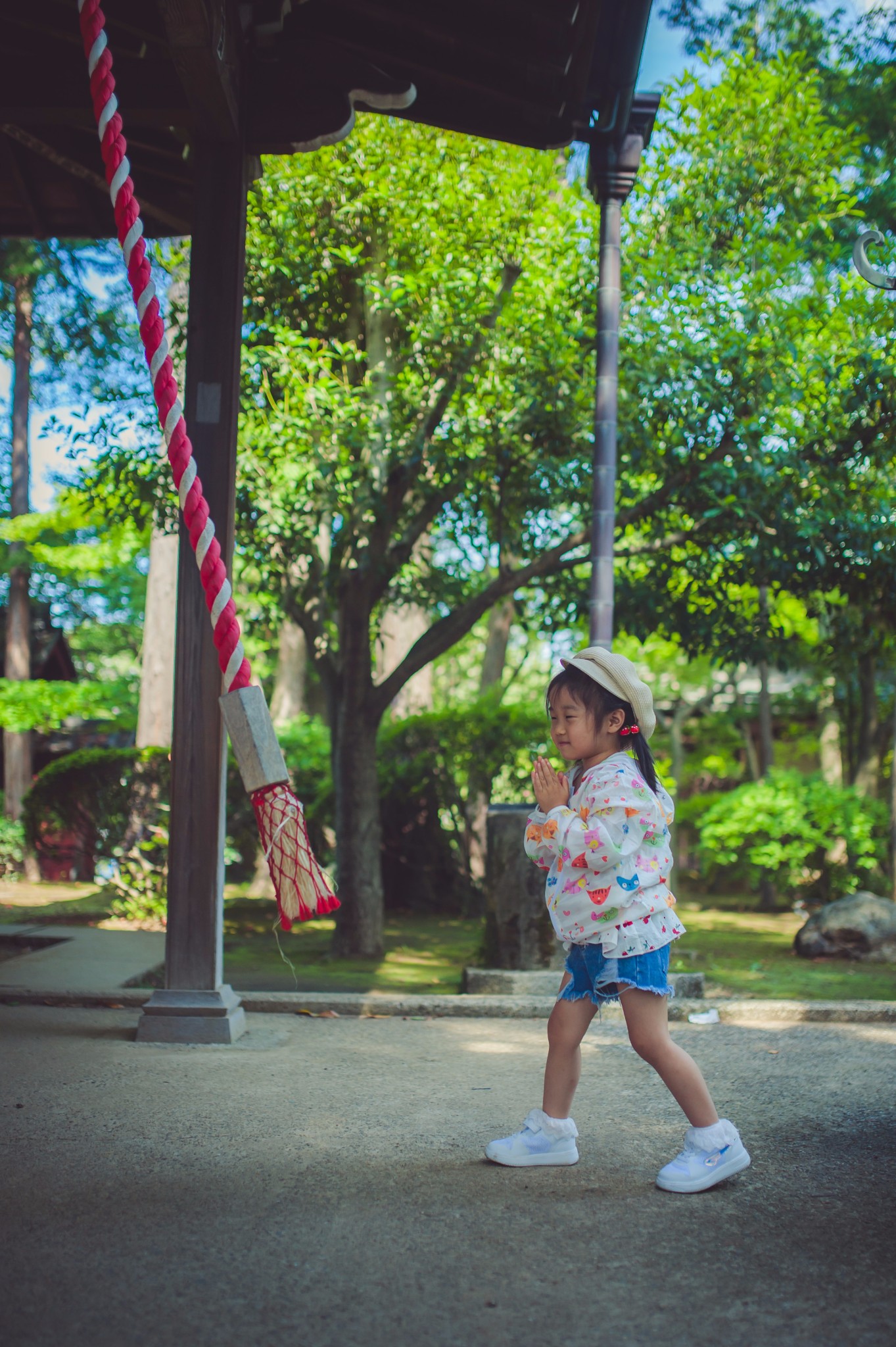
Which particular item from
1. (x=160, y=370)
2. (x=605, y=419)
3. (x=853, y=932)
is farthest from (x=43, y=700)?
(x=160, y=370)

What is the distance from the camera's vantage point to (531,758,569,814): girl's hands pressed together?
8.96 ft

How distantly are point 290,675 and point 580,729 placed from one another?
14.6m

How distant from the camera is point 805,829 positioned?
11.2 meters

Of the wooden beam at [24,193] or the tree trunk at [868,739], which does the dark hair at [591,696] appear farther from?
the tree trunk at [868,739]

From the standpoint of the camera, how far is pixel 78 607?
23.7 meters

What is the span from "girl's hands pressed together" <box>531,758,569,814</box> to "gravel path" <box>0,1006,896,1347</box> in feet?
3.11

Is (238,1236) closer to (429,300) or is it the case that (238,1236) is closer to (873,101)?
(429,300)

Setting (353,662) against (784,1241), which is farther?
(353,662)

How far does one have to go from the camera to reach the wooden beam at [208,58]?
381 centimetres

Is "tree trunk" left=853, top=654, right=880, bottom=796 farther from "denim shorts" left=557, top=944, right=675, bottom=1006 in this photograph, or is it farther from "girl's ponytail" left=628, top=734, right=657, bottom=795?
"denim shorts" left=557, top=944, right=675, bottom=1006

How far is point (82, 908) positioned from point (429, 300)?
6434mm

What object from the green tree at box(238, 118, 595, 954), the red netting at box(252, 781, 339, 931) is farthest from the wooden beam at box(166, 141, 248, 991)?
the green tree at box(238, 118, 595, 954)

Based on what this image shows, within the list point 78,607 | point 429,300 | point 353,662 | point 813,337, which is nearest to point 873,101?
point 813,337

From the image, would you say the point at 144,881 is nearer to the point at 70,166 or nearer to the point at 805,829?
the point at 70,166
